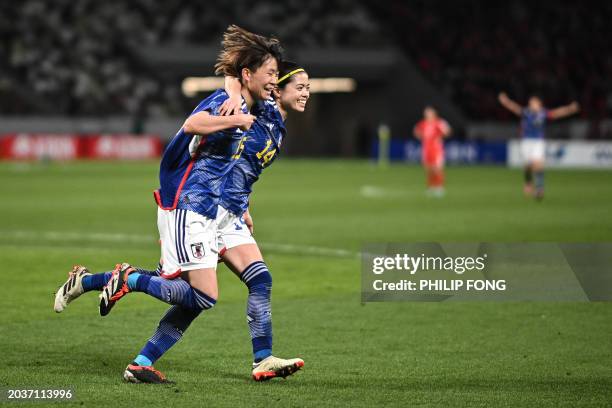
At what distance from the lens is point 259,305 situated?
6953mm

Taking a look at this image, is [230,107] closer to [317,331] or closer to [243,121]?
[243,121]

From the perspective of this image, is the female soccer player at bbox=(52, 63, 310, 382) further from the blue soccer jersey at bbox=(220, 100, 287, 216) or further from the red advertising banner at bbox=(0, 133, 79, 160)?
the red advertising banner at bbox=(0, 133, 79, 160)

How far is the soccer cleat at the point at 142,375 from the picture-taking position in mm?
6648

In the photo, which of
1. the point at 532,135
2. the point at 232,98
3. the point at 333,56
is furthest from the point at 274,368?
the point at 333,56

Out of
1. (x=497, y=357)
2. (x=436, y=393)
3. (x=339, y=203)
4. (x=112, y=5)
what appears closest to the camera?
(x=436, y=393)

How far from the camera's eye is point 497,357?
25.4 ft

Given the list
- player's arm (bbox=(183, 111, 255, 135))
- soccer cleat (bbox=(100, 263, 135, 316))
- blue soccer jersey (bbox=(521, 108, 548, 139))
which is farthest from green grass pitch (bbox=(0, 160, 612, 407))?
blue soccer jersey (bbox=(521, 108, 548, 139))

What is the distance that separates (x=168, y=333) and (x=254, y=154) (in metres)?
1.27

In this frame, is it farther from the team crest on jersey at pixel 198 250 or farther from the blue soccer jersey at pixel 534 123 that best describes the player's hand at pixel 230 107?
the blue soccer jersey at pixel 534 123

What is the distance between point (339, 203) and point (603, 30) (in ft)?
80.9

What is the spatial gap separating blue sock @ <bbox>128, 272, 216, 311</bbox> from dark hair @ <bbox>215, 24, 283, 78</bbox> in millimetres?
1332

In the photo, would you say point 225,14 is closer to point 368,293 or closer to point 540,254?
point 540,254

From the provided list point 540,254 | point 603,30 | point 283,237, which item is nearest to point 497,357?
point 540,254

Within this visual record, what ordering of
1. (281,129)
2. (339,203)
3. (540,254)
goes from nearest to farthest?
1. (281,129)
2. (540,254)
3. (339,203)
